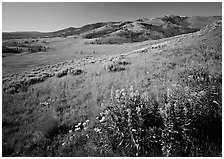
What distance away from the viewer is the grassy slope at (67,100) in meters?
5.75

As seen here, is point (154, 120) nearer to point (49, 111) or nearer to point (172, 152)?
point (172, 152)

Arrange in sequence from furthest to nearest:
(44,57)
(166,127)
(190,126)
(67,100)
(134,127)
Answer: (44,57) → (67,100) → (190,126) → (134,127) → (166,127)

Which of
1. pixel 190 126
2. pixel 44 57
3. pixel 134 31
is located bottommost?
pixel 190 126

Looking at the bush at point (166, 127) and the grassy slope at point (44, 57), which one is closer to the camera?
the bush at point (166, 127)

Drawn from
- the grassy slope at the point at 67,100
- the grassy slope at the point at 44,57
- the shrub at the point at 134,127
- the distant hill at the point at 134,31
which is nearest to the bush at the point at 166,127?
the shrub at the point at 134,127

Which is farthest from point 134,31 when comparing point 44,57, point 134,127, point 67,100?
point 134,127

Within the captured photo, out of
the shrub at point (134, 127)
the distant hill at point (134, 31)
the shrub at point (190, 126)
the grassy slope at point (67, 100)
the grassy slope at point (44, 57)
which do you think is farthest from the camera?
the distant hill at point (134, 31)

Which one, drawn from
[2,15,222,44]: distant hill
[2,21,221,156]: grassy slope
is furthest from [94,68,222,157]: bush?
[2,15,222,44]: distant hill

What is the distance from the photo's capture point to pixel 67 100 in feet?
26.6

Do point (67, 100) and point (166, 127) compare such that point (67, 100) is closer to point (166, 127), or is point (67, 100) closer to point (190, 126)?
point (166, 127)

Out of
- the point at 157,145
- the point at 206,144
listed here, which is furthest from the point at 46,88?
the point at 206,144

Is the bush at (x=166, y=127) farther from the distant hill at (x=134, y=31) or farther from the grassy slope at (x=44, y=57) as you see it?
the distant hill at (x=134, y=31)

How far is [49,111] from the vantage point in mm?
7336

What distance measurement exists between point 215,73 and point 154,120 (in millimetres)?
4538
